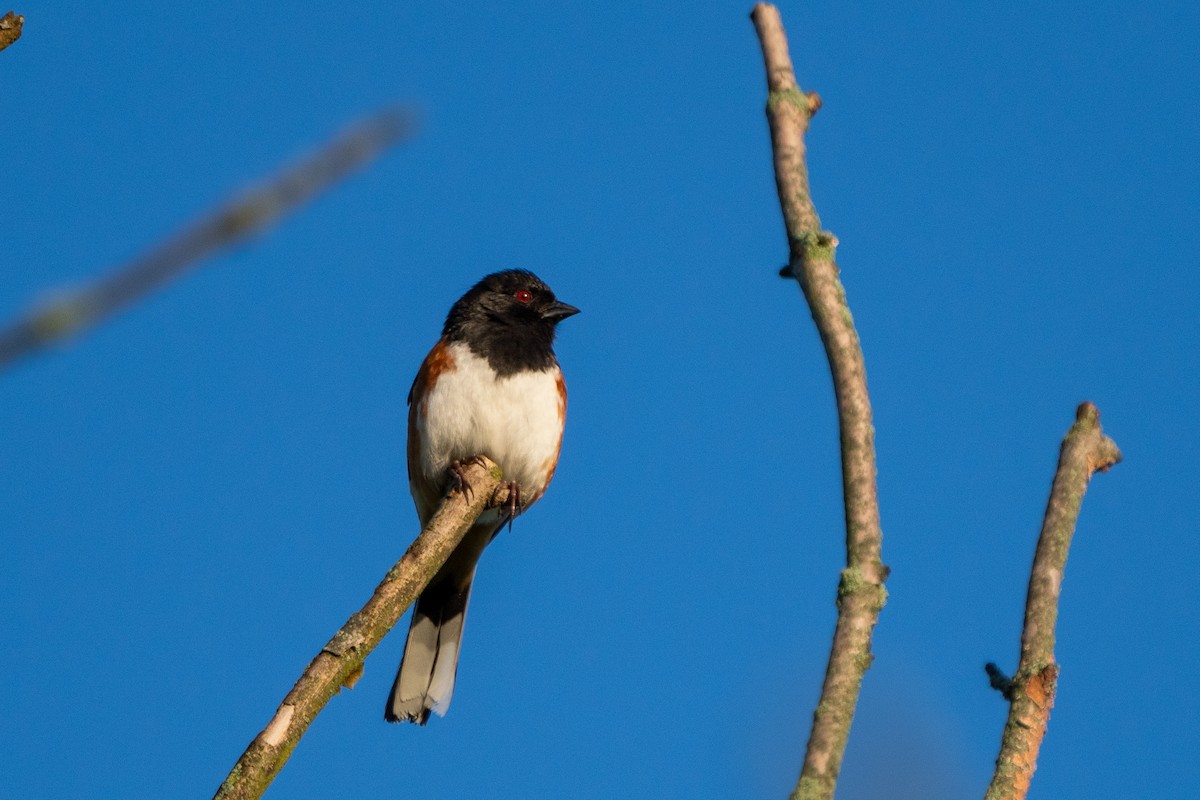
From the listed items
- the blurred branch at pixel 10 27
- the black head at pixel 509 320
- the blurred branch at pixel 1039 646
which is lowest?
the blurred branch at pixel 1039 646

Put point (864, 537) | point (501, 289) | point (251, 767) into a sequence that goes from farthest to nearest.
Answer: point (501, 289), point (251, 767), point (864, 537)

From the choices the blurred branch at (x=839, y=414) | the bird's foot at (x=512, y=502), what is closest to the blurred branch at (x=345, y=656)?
the blurred branch at (x=839, y=414)

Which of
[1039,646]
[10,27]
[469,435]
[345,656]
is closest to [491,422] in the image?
[469,435]

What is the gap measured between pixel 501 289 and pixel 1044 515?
11.2 feet

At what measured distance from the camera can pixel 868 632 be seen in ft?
5.47

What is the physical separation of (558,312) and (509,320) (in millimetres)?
242

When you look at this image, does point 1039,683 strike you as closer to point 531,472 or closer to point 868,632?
point 868,632

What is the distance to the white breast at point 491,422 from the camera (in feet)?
14.8

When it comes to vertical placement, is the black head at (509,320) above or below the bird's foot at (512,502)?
above

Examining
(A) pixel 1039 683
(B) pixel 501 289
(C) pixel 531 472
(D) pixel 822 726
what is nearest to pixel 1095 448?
(A) pixel 1039 683

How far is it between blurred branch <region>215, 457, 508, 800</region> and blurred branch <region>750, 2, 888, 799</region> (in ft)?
2.82

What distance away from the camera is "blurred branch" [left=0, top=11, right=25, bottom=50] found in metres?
1.33

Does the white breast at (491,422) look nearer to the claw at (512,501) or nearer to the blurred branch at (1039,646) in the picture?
the claw at (512,501)

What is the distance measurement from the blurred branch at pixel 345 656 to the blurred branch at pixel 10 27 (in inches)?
42.0
